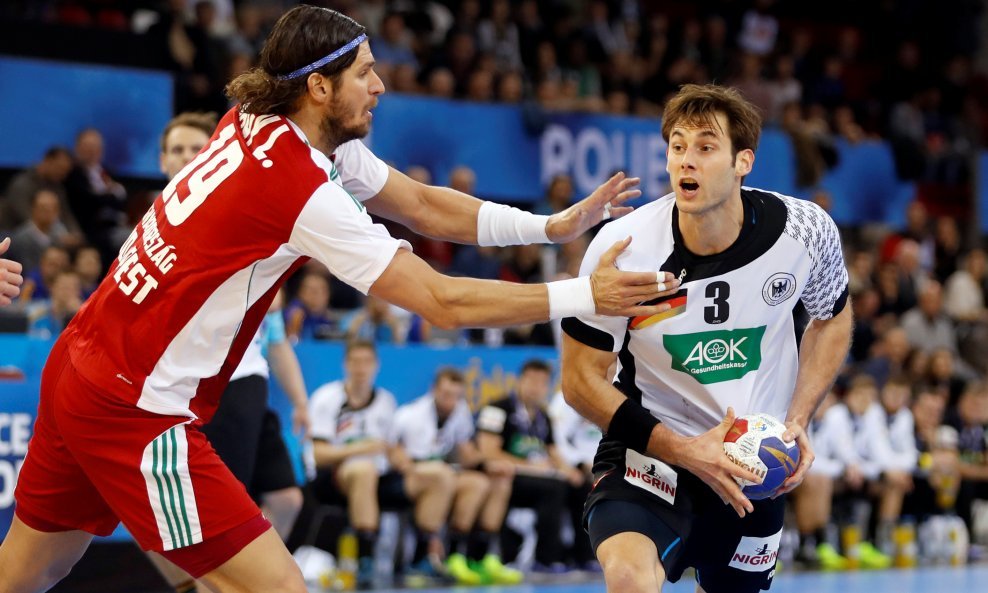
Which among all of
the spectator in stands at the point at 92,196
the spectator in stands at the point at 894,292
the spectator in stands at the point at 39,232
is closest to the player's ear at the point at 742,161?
the spectator in stands at the point at 39,232

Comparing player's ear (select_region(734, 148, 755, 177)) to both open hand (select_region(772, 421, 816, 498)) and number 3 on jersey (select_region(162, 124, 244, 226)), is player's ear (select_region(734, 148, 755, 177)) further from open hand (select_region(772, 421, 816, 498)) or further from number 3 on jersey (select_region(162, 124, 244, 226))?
number 3 on jersey (select_region(162, 124, 244, 226))

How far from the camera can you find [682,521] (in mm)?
4832

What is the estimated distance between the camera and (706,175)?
4.81 m

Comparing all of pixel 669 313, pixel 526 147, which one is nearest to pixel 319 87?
pixel 669 313

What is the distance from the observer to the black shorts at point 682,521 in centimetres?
476

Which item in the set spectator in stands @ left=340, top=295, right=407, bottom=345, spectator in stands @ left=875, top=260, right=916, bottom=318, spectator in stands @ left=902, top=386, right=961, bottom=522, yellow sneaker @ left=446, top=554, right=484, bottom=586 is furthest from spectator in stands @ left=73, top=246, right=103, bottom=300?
spectator in stands @ left=875, top=260, right=916, bottom=318

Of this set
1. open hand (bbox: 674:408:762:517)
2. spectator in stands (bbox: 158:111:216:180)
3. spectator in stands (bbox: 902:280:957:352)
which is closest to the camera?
open hand (bbox: 674:408:762:517)

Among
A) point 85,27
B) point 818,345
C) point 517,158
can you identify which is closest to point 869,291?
point 517,158

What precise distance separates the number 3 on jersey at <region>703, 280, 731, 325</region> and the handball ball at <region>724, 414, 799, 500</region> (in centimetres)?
37

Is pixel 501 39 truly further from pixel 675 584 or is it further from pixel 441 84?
pixel 675 584

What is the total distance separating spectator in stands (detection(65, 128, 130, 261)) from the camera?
11.4 m

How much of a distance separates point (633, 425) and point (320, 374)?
6.00 meters

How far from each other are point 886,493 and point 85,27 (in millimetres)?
8838

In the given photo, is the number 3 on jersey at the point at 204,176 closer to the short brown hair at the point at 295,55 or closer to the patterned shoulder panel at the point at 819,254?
the short brown hair at the point at 295,55
